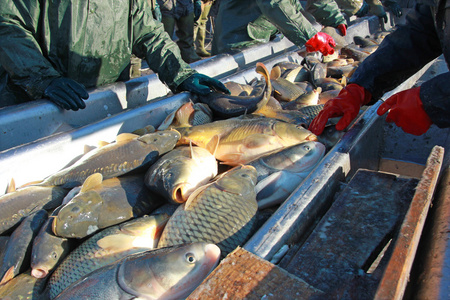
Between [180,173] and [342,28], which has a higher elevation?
[180,173]

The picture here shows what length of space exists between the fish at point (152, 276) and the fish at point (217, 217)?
176mm

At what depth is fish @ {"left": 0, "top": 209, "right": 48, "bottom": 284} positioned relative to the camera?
58.6 inches

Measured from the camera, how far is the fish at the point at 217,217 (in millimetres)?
→ 1420

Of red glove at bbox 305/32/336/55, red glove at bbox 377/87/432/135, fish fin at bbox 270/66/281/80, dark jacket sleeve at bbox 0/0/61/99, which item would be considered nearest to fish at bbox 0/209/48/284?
dark jacket sleeve at bbox 0/0/61/99

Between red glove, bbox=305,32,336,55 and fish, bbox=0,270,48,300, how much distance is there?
14.0 ft

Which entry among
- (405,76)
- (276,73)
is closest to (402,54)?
(405,76)

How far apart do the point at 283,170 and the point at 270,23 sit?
14.9 ft

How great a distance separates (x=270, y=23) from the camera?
18.9ft

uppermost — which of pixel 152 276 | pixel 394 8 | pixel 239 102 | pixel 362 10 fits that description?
pixel 152 276

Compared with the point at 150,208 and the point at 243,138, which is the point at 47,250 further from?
the point at 243,138

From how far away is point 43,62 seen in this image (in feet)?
8.83

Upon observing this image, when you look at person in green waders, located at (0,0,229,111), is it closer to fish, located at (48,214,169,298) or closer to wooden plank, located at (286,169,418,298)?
fish, located at (48,214,169,298)

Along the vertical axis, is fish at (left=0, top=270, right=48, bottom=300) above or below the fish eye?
below

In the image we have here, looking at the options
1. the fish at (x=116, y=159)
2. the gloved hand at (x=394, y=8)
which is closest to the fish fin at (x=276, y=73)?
the fish at (x=116, y=159)
